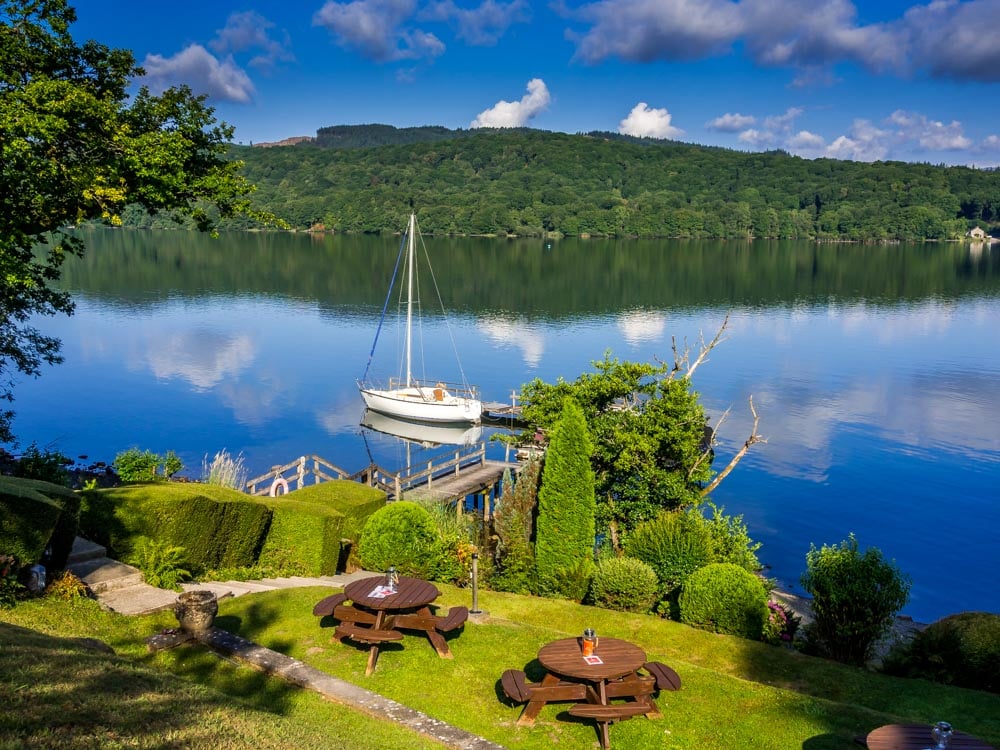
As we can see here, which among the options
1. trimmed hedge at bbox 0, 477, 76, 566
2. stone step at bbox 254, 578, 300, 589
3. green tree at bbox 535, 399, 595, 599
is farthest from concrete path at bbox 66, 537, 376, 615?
green tree at bbox 535, 399, 595, 599

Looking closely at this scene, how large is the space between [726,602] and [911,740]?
24.3ft

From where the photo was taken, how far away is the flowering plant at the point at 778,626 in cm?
1598

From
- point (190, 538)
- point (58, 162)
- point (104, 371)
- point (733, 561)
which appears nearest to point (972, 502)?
point (733, 561)

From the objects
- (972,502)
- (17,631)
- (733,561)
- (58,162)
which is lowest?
(972,502)

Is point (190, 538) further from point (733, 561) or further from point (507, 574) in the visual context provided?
point (733, 561)

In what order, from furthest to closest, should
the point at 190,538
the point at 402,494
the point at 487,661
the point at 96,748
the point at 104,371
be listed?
the point at 104,371
the point at 402,494
the point at 190,538
the point at 487,661
the point at 96,748

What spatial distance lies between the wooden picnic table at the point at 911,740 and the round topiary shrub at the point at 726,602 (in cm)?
694

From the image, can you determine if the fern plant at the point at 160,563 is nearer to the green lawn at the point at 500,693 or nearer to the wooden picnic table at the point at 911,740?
the green lawn at the point at 500,693

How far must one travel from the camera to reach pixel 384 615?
12.1m

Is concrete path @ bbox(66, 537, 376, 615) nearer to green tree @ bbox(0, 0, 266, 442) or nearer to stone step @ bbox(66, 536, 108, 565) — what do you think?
stone step @ bbox(66, 536, 108, 565)

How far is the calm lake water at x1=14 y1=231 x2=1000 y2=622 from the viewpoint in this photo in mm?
32594

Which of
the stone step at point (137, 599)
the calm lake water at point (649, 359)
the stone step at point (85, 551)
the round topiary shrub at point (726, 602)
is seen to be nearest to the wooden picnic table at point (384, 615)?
the stone step at point (137, 599)

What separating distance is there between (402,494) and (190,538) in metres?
13.8

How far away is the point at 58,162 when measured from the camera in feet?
48.9
